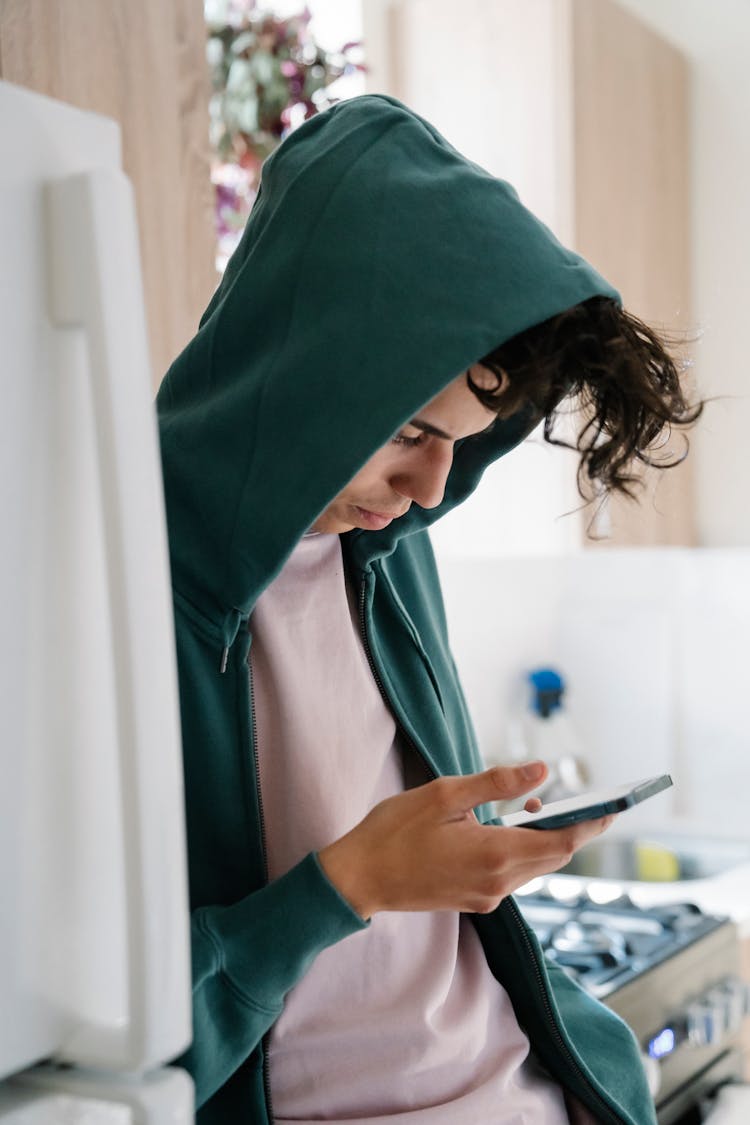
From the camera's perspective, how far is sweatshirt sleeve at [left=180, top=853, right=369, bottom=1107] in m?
0.84

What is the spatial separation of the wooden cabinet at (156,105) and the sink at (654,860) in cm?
155

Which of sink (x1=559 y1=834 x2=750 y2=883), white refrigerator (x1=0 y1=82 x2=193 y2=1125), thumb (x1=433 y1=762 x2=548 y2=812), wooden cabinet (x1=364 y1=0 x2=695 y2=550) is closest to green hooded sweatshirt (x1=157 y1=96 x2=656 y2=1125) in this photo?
thumb (x1=433 y1=762 x2=548 y2=812)

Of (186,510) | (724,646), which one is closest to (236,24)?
(186,510)

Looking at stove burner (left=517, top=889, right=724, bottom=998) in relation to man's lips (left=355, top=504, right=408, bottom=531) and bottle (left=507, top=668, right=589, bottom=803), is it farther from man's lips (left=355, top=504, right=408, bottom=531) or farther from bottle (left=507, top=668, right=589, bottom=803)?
man's lips (left=355, top=504, right=408, bottom=531)

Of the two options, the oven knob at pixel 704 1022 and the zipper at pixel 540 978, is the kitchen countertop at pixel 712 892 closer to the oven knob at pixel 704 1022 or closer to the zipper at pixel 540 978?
the oven knob at pixel 704 1022

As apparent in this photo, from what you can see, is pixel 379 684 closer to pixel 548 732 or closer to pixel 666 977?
pixel 666 977

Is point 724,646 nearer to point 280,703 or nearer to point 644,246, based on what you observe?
point 644,246

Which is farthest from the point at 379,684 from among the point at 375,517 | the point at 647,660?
the point at 647,660

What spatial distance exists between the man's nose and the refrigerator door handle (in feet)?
1.38

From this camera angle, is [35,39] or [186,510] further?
[35,39]

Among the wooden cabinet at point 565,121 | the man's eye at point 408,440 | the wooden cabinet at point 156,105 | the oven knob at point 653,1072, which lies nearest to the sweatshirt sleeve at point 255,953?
the man's eye at point 408,440

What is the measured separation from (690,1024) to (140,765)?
1.35m

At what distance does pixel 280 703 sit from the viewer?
1.00 meters

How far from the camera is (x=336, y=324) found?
0.89 meters
